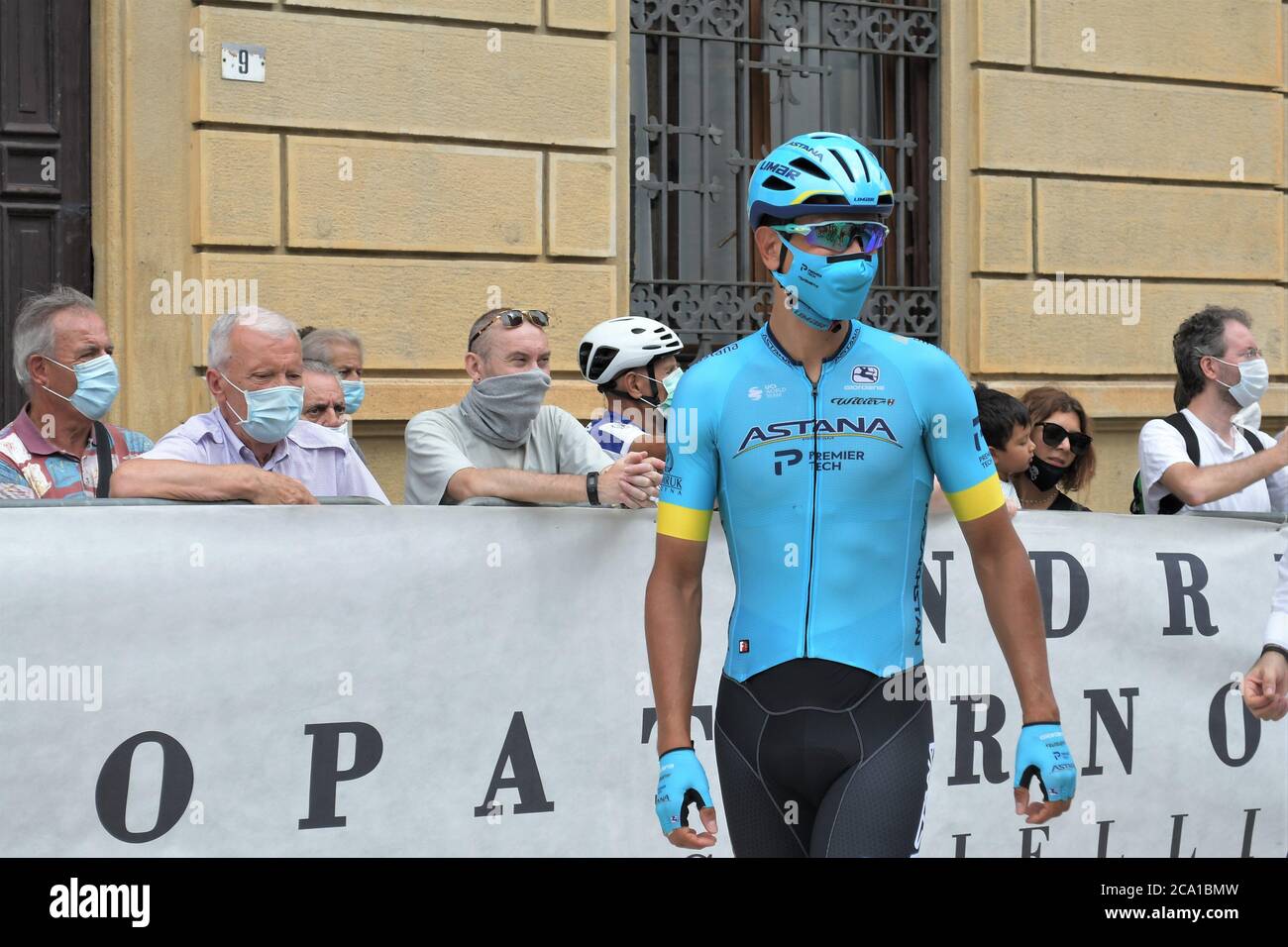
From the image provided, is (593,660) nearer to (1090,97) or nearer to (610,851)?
(610,851)

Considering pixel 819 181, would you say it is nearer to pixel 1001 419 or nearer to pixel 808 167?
pixel 808 167

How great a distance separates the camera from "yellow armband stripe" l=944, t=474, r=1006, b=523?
3.07 meters

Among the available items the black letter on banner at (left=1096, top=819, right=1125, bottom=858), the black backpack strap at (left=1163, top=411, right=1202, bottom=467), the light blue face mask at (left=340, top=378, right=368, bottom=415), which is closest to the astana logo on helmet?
the black letter on banner at (left=1096, top=819, right=1125, bottom=858)

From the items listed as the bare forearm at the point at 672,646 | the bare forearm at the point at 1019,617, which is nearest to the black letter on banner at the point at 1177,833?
the bare forearm at the point at 1019,617

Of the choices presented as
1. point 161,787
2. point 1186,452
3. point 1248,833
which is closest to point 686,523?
point 161,787

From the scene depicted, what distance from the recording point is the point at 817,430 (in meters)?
3.06

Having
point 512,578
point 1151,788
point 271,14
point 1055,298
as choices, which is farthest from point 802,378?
point 1055,298

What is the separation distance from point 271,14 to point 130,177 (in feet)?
3.22

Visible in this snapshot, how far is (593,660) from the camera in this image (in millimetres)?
4379

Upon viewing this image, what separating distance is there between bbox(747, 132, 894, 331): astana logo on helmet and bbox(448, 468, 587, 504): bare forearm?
1441 mm

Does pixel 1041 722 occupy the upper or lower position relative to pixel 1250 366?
lower

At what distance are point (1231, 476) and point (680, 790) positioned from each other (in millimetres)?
3507

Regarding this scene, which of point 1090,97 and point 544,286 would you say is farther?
point 1090,97

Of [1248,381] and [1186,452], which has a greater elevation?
[1248,381]
